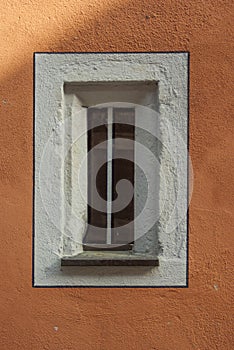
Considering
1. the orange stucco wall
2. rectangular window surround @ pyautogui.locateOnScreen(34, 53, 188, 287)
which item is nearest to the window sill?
rectangular window surround @ pyautogui.locateOnScreen(34, 53, 188, 287)

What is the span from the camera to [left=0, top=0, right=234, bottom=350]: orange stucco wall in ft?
10.7

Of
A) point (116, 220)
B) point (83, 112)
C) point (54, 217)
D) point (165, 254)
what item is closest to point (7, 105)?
point (83, 112)

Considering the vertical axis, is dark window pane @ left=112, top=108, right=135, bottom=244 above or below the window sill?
above

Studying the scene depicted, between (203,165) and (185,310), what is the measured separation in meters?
0.76

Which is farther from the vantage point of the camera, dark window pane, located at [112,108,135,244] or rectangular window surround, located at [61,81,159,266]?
dark window pane, located at [112,108,135,244]

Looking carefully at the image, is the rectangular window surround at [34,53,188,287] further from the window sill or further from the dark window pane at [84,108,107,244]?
the dark window pane at [84,108,107,244]

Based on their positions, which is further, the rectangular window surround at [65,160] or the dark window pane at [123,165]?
the dark window pane at [123,165]

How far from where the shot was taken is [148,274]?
10.8 feet

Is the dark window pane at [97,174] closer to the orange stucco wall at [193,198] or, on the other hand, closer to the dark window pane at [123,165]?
the dark window pane at [123,165]

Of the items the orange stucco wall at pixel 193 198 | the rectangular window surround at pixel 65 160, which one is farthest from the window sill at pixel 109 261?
the orange stucco wall at pixel 193 198

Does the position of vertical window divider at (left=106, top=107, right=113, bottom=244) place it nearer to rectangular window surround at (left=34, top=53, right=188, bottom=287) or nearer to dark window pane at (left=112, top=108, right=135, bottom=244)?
dark window pane at (left=112, top=108, right=135, bottom=244)

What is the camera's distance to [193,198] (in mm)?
3262

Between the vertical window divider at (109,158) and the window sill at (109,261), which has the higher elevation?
the vertical window divider at (109,158)

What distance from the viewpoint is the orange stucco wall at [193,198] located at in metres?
3.25
